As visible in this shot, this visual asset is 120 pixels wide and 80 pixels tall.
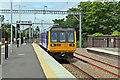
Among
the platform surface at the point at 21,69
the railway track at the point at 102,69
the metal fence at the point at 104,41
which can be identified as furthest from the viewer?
the metal fence at the point at 104,41

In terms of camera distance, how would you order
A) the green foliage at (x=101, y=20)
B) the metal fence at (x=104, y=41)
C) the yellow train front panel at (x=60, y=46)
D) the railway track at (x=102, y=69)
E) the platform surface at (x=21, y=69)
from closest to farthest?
the platform surface at (x=21, y=69) → the railway track at (x=102, y=69) → the yellow train front panel at (x=60, y=46) → the metal fence at (x=104, y=41) → the green foliage at (x=101, y=20)

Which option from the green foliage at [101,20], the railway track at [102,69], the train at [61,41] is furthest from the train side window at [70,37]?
the green foliage at [101,20]

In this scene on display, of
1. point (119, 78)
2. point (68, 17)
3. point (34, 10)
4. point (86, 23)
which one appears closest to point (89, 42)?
point (34, 10)

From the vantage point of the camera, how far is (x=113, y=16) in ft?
248

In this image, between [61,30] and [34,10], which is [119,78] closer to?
[61,30]

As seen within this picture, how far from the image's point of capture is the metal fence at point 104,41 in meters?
54.7

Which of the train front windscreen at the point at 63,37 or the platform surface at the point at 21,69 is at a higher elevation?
the train front windscreen at the point at 63,37

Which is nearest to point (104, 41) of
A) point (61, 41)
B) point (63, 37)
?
point (63, 37)

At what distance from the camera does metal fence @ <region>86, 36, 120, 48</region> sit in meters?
54.7

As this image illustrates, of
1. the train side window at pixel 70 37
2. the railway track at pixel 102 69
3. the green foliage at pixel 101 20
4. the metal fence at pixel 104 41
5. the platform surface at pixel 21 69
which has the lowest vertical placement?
the railway track at pixel 102 69

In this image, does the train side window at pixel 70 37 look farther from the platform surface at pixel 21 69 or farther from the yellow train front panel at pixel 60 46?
the platform surface at pixel 21 69

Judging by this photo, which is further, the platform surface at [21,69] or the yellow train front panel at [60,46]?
the yellow train front panel at [60,46]

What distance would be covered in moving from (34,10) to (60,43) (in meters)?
38.4

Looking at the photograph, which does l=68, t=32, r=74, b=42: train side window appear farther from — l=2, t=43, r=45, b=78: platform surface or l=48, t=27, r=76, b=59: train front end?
l=2, t=43, r=45, b=78: platform surface
